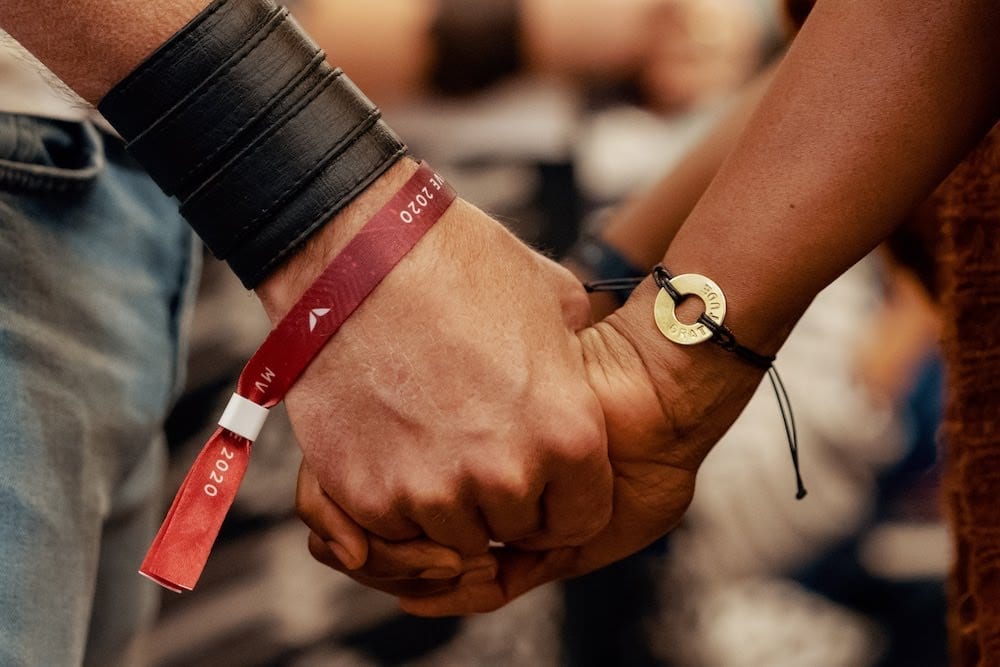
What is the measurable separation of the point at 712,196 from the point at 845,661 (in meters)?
1.03

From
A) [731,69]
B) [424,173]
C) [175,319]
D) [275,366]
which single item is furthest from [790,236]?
[731,69]

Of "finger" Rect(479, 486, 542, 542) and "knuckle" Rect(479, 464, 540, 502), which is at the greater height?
"knuckle" Rect(479, 464, 540, 502)

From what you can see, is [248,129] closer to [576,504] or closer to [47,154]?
[47,154]

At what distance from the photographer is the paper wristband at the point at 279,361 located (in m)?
0.58

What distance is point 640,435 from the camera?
2.19 feet

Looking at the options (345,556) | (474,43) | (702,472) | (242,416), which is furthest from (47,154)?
(702,472)

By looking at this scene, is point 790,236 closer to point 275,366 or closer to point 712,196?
point 712,196

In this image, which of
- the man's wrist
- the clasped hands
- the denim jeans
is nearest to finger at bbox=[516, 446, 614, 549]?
the clasped hands

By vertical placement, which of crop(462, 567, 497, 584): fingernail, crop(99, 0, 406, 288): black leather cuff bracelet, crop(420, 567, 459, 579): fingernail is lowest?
crop(462, 567, 497, 584): fingernail

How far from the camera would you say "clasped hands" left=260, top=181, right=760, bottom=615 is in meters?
0.60

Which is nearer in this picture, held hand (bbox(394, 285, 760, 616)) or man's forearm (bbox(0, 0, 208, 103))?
man's forearm (bbox(0, 0, 208, 103))

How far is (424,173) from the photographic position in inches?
23.9

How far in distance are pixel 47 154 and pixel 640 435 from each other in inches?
17.8

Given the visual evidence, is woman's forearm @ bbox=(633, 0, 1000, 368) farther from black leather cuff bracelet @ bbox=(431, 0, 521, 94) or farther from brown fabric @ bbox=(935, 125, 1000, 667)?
black leather cuff bracelet @ bbox=(431, 0, 521, 94)
